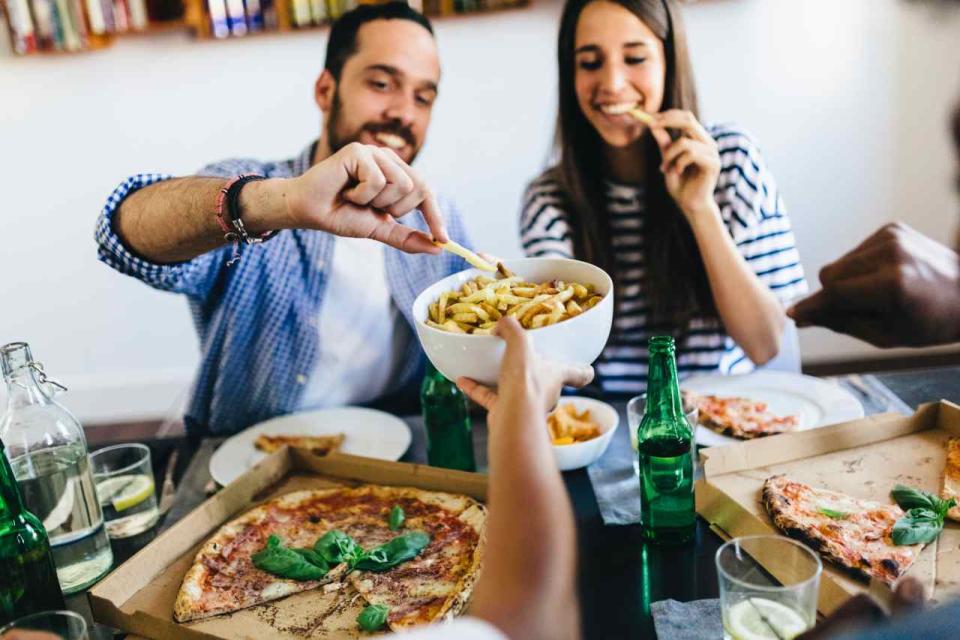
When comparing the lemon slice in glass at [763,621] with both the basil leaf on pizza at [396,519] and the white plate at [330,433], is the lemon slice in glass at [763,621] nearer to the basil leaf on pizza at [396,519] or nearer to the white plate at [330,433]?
the basil leaf on pizza at [396,519]

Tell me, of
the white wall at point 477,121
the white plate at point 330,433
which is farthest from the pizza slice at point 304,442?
the white wall at point 477,121

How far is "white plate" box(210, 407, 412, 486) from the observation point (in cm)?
166

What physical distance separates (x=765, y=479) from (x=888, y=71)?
3.27m

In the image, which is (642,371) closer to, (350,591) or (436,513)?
(436,513)

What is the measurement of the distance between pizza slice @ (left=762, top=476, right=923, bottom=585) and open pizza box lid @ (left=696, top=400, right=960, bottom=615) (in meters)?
0.02

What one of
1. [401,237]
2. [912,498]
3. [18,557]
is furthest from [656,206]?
[18,557]

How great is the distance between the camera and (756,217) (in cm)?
225

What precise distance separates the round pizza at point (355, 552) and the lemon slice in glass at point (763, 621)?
1.18 feet

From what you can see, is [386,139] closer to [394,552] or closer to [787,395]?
[787,395]

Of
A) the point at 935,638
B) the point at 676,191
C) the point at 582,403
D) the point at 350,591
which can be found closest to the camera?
the point at 935,638

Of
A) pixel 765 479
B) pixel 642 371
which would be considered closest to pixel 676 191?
pixel 642 371

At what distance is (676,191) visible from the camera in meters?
2.14

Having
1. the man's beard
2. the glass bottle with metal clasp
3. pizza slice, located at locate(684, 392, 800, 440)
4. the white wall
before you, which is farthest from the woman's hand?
the white wall

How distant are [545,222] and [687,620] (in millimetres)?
1406
